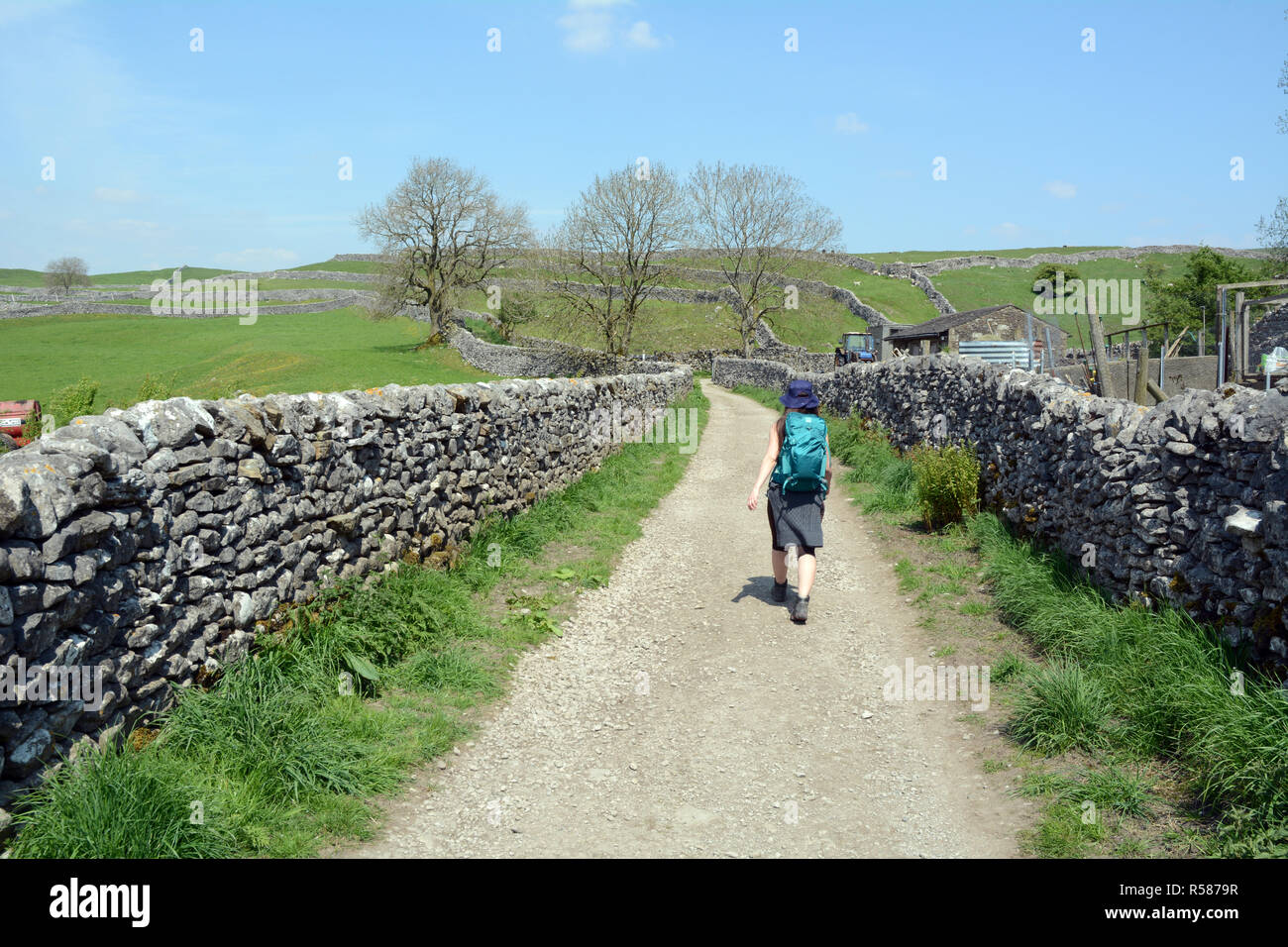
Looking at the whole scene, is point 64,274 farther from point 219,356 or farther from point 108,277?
point 219,356

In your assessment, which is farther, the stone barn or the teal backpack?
the stone barn

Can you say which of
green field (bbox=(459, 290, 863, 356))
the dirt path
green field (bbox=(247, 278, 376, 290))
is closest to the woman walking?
the dirt path

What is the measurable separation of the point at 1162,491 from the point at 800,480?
115 inches

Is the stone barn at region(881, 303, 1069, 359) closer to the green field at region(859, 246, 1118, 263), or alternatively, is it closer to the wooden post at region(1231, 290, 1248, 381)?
the wooden post at region(1231, 290, 1248, 381)

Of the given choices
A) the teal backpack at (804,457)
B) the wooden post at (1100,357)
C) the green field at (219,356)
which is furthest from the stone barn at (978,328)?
the teal backpack at (804,457)

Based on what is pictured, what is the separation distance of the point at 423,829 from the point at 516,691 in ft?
6.06

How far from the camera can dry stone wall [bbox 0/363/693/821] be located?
12.1ft

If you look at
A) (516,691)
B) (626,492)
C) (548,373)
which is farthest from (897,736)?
(548,373)

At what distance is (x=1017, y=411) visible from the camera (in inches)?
368

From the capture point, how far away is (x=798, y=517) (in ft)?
25.1

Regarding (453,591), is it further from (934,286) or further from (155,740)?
(934,286)

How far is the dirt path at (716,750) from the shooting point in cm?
420

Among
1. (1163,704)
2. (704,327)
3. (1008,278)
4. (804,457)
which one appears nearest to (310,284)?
(704,327)

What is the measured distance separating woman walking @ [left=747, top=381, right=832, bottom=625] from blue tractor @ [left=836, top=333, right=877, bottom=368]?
31083 mm
